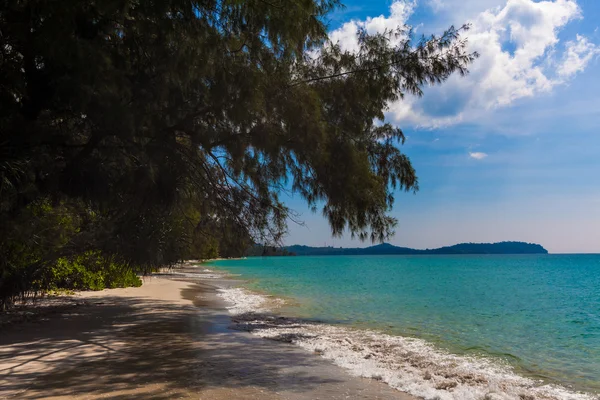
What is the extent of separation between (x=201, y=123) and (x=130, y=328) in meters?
5.17

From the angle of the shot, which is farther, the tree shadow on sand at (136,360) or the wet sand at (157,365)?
the tree shadow on sand at (136,360)

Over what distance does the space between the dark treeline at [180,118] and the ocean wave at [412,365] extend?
2611 millimetres

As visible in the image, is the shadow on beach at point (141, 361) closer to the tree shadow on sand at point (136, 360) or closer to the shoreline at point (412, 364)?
the tree shadow on sand at point (136, 360)

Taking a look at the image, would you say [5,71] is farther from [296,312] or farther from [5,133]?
[296,312]

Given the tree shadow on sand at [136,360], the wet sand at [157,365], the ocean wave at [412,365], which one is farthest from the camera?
the ocean wave at [412,365]

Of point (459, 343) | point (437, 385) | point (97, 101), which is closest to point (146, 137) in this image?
point (97, 101)

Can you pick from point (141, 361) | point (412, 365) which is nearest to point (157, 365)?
point (141, 361)

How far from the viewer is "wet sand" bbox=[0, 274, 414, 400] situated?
5723mm

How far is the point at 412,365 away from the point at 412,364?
0.29 feet

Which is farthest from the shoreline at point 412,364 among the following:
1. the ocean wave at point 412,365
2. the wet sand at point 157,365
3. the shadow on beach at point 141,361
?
the shadow on beach at point 141,361

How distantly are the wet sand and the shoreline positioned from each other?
438 millimetres

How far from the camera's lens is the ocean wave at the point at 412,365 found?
6.64 meters

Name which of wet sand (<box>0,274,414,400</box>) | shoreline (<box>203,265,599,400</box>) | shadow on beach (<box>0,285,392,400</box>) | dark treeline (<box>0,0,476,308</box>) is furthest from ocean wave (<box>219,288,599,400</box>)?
dark treeline (<box>0,0,476,308</box>)

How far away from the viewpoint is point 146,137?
29.3 feet
